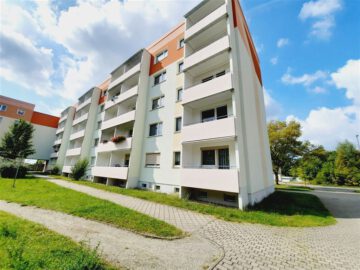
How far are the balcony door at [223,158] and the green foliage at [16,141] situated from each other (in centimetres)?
3331

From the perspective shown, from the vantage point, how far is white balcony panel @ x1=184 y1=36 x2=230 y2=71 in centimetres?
1220

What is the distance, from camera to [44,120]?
131 feet

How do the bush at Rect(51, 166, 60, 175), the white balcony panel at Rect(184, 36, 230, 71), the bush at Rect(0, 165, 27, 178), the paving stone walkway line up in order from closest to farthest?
the paving stone walkway < the white balcony panel at Rect(184, 36, 230, 71) < the bush at Rect(0, 165, 27, 178) < the bush at Rect(51, 166, 60, 175)

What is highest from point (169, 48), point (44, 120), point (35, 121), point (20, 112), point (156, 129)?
point (169, 48)

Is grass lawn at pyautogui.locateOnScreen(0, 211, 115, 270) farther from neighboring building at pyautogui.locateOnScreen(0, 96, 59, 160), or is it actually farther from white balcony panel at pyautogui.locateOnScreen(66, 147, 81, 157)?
neighboring building at pyautogui.locateOnScreen(0, 96, 59, 160)

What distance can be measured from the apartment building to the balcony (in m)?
0.06

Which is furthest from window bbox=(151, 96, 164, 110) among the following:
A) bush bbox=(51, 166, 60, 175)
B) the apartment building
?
bush bbox=(51, 166, 60, 175)

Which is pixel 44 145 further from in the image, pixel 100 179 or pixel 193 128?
pixel 193 128

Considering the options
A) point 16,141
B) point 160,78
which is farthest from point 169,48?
point 16,141

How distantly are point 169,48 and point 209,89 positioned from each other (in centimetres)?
937

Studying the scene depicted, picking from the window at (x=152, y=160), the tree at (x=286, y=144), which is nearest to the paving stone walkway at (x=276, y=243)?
the window at (x=152, y=160)

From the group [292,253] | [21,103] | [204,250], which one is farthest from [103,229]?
[21,103]

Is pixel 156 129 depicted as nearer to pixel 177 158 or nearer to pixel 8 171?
pixel 177 158

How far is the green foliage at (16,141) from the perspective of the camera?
26.5 m
